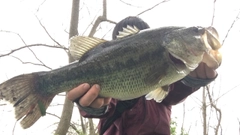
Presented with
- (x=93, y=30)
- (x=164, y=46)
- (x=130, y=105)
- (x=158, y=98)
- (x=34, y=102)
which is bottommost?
(x=93, y=30)

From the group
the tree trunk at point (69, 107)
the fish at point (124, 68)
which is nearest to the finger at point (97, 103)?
the fish at point (124, 68)

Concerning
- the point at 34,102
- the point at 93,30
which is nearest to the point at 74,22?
the point at 93,30

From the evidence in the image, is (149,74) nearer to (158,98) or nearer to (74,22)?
(158,98)

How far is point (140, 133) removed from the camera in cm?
288

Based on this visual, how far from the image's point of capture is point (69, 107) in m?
6.81

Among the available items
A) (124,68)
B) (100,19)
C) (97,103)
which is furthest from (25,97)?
(100,19)

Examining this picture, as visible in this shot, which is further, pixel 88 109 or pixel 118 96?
pixel 88 109

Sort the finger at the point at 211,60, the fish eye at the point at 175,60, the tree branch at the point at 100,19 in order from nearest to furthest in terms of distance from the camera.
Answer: the fish eye at the point at 175,60 → the finger at the point at 211,60 → the tree branch at the point at 100,19

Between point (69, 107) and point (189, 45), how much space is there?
493 cm

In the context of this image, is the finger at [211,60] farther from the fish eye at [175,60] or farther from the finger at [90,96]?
the finger at [90,96]

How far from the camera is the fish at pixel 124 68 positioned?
216cm

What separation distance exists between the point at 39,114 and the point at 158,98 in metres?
0.80

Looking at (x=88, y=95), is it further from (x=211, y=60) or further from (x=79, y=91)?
(x=211, y=60)

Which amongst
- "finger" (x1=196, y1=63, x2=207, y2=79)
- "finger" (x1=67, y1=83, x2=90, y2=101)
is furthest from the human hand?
"finger" (x1=196, y1=63, x2=207, y2=79)
